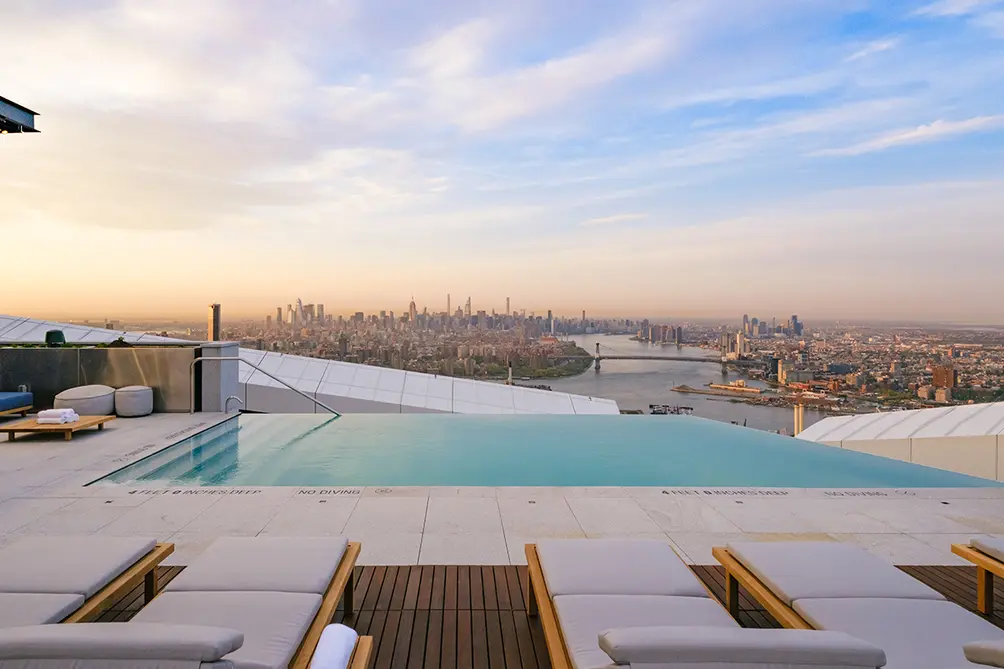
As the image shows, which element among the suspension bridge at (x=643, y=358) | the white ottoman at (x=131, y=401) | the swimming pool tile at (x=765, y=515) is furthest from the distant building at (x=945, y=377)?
the white ottoman at (x=131, y=401)

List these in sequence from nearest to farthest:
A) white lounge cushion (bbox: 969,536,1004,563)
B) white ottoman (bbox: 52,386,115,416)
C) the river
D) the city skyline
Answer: white lounge cushion (bbox: 969,536,1004,563), white ottoman (bbox: 52,386,115,416), the city skyline, the river

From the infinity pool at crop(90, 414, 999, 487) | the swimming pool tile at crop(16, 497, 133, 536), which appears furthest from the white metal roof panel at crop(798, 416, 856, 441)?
the swimming pool tile at crop(16, 497, 133, 536)

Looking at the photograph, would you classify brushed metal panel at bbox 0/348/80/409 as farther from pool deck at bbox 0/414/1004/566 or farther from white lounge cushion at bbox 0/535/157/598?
white lounge cushion at bbox 0/535/157/598

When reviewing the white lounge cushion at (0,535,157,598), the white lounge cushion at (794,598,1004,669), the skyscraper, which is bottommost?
the white lounge cushion at (794,598,1004,669)

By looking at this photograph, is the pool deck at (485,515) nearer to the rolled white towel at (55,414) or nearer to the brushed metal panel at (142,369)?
the rolled white towel at (55,414)

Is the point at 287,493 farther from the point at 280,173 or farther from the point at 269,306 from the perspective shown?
the point at 269,306

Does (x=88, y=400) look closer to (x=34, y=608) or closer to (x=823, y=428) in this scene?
(x=34, y=608)

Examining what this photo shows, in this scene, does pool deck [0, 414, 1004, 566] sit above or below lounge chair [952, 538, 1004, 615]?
below
